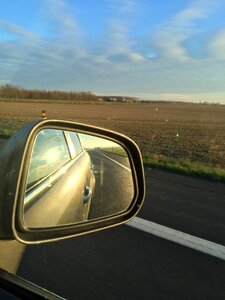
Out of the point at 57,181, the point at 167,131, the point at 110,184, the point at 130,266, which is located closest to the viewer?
the point at 57,181

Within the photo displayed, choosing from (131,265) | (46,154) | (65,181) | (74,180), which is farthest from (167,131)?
(46,154)

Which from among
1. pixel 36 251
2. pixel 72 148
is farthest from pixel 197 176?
pixel 72 148

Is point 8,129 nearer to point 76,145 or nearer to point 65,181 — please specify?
point 76,145

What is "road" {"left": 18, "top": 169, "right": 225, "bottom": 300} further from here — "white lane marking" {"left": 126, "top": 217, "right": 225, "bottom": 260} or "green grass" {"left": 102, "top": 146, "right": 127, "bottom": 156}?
"green grass" {"left": 102, "top": 146, "right": 127, "bottom": 156}

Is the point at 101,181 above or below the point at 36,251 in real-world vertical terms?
above

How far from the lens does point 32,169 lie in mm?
1855

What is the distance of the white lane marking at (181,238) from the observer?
4.66 m

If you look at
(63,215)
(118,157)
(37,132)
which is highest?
(37,132)

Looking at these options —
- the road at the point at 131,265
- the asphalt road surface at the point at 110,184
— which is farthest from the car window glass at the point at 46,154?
the road at the point at 131,265

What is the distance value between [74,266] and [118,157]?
2067mm

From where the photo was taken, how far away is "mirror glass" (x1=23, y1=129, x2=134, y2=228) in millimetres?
1857

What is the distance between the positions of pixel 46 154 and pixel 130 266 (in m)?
2.42

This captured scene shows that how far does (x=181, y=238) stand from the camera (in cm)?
504

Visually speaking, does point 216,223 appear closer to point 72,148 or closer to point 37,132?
point 72,148
